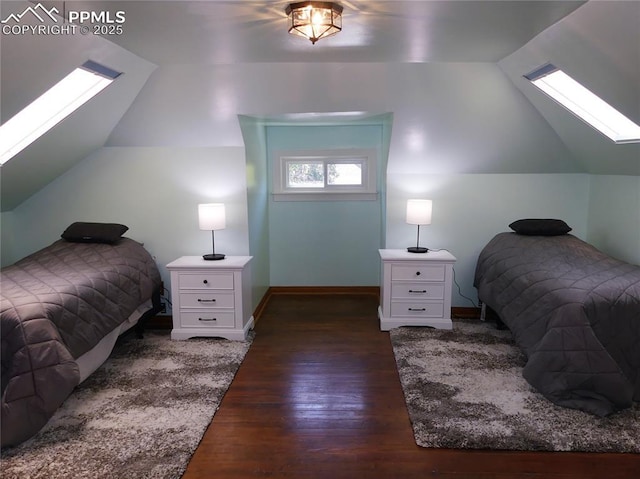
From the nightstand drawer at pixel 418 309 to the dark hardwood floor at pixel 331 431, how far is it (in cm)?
34

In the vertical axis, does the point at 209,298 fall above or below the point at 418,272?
below

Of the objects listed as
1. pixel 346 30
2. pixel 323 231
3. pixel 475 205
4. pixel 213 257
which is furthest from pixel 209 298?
pixel 475 205

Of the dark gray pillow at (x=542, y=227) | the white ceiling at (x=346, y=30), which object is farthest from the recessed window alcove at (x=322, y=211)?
the white ceiling at (x=346, y=30)

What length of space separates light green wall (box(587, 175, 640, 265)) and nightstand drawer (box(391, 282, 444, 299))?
4.49 feet

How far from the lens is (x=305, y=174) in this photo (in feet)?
15.4

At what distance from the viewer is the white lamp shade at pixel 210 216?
3422mm

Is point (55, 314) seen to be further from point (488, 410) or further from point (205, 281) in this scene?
point (488, 410)

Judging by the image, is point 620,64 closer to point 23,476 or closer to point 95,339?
point 95,339

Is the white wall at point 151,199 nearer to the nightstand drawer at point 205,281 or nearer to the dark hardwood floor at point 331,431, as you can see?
the nightstand drawer at point 205,281

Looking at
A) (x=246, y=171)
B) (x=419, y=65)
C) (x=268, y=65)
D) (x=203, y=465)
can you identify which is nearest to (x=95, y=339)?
(x=203, y=465)

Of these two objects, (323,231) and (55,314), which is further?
(323,231)

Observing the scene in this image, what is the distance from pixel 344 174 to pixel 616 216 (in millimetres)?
2401

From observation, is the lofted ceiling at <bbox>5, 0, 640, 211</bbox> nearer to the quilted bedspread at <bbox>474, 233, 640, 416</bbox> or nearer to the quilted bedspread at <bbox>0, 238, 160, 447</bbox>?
the quilted bedspread at <bbox>0, 238, 160, 447</bbox>

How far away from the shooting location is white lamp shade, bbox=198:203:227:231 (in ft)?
11.2
